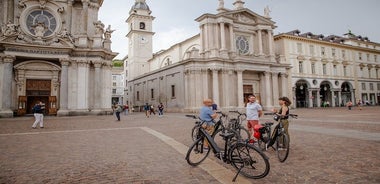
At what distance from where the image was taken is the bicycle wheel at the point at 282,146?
18.6 ft

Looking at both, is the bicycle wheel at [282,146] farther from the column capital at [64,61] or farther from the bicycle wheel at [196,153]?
the column capital at [64,61]

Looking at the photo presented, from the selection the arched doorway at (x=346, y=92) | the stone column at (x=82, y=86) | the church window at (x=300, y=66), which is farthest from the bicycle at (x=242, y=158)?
the arched doorway at (x=346, y=92)

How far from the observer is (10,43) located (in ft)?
73.8

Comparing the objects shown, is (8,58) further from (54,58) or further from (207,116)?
(207,116)

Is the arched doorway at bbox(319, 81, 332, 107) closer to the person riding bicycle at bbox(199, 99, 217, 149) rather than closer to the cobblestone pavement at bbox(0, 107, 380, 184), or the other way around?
the cobblestone pavement at bbox(0, 107, 380, 184)

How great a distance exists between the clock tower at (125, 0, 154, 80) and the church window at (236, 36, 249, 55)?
2349cm

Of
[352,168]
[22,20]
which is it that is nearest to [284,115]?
[352,168]

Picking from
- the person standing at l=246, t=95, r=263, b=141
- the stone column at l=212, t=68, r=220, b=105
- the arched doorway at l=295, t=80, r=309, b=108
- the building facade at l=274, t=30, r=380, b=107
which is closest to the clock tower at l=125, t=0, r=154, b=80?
the stone column at l=212, t=68, r=220, b=105

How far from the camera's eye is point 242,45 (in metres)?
37.6

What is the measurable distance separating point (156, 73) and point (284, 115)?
36421mm

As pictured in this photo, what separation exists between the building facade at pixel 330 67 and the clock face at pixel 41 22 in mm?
34514

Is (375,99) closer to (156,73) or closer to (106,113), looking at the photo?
(156,73)

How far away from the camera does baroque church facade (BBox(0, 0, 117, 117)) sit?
76.1 ft

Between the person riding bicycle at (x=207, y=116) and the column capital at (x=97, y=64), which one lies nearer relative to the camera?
the person riding bicycle at (x=207, y=116)
